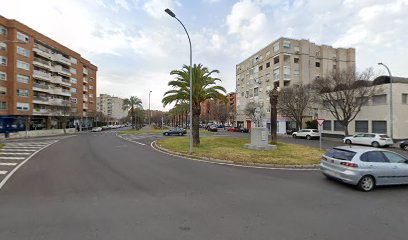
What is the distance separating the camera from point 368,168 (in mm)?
7281

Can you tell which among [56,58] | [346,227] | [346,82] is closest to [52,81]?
[56,58]

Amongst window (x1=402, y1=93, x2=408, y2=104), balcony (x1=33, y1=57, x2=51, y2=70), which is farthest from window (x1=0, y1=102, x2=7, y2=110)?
window (x1=402, y1=93, x2=408, y2=104)

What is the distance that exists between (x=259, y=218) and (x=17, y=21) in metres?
54.2

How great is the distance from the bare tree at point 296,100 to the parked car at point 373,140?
12.5m

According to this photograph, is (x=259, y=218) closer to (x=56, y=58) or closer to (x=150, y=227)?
(x=150, y=227)

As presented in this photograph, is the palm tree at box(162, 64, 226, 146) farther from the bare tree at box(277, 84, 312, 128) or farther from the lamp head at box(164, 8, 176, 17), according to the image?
the bare tree at box(277, 84, 312, 128)

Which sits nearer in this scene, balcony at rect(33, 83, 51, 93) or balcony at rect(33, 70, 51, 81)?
balcony at rect(33, 70, 51, 81)

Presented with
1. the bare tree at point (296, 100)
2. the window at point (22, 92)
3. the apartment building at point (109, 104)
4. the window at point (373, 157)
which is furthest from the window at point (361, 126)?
the apartment building at point (109, 104)

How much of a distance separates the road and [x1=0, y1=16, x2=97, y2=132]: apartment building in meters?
34.2

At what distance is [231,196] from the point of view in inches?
259

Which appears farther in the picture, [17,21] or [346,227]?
[17,21]

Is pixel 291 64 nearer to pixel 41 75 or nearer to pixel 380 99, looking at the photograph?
pixel 380 99

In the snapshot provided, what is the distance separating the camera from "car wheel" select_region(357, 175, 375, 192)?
24.0ft

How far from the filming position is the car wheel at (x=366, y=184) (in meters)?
7.30
